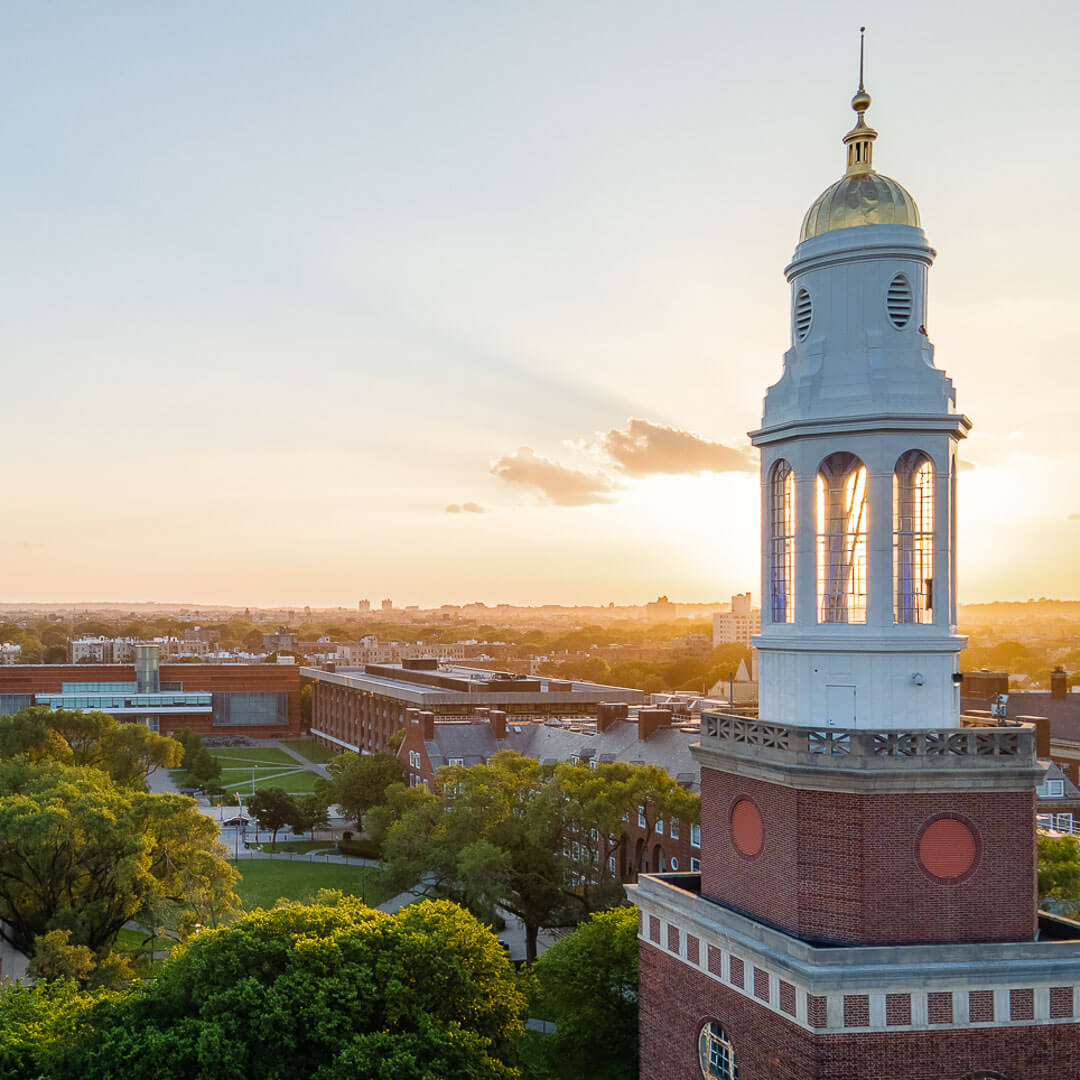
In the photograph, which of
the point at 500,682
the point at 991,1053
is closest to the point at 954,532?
the point at 991,1053

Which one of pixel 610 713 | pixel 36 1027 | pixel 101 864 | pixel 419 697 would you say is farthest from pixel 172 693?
pixel 36 1027

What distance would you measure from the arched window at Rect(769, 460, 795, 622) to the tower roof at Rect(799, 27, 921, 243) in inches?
171

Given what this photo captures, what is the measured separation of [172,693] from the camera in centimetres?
14250

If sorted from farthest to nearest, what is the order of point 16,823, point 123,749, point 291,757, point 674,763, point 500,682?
point 291,757, point 500,682, point 123,749, point 674,763, point 16,823

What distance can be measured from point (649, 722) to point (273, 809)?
2958cm

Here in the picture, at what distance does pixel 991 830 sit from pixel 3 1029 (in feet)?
80.5

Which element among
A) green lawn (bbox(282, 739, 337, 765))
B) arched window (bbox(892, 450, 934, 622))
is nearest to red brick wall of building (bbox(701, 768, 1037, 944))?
arched window (bbox(892, 450, 934, 622))

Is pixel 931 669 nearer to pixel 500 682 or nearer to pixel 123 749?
pixel 123 749

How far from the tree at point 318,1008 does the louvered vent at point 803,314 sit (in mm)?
17585

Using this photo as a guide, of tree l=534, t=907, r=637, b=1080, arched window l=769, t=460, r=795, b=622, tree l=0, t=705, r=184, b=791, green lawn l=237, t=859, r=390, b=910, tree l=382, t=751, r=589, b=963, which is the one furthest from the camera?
tree l=0, t=705, r=184, b=791

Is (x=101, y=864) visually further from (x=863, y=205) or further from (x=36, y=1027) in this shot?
(x=863, y=205)

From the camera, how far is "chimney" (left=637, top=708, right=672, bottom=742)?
228ft

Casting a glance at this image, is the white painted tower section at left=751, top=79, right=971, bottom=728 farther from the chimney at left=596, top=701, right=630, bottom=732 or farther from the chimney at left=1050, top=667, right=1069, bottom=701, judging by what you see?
the chimney at left=1050, top=667, right=1069, bottom=701

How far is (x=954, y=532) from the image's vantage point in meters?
→ 17.9
